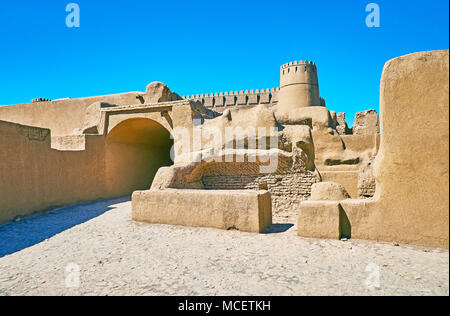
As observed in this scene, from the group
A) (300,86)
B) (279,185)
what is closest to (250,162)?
(279,185)

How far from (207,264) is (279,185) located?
4.25 m

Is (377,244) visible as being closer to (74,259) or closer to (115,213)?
(74,259)

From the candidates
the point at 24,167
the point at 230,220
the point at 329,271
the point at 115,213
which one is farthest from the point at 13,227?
the point at 329,271

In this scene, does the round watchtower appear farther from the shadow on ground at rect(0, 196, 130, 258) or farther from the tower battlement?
the shadow on ground at rect(0, 196, 130, 258)

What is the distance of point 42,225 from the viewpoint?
650 centimetres

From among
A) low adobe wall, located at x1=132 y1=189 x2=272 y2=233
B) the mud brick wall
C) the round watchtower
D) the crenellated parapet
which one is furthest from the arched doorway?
the crenellated parapet

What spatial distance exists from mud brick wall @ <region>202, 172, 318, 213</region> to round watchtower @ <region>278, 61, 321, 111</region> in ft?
56.0

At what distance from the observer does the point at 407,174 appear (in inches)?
126

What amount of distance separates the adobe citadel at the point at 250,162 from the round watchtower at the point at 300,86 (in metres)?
9.21

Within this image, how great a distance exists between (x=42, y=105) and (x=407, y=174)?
1512 centimetres

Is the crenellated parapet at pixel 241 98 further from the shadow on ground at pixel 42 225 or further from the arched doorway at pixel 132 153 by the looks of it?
the shadow on ground at pixel 42 225

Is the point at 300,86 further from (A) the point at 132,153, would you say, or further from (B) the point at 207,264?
(B) the point at 207,264

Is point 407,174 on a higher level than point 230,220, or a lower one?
higher

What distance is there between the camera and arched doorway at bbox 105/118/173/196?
10.5 metres
